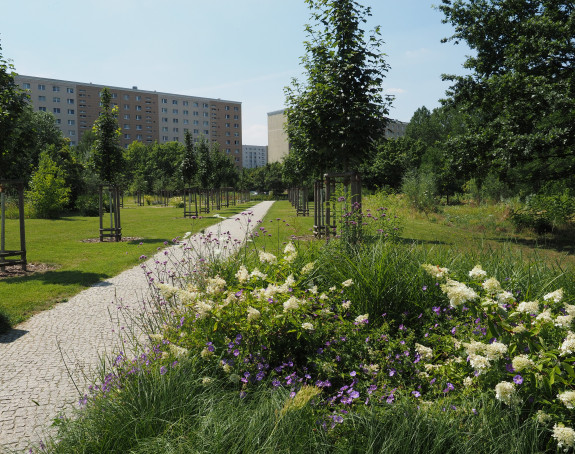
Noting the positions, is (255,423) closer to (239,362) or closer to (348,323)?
(239,362)

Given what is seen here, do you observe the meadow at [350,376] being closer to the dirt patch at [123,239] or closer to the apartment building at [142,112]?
the dirt patch at [123,239]

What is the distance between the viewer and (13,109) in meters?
8.95

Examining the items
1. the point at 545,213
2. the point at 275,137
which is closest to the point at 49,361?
the point at 545,213

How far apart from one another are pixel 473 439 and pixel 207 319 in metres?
2.06

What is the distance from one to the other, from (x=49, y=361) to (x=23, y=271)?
577 centimetres

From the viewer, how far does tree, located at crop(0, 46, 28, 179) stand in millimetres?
8695

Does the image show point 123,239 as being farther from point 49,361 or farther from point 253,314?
point 253,314

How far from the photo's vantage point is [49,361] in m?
4.24

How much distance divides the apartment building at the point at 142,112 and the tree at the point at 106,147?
61.2 m

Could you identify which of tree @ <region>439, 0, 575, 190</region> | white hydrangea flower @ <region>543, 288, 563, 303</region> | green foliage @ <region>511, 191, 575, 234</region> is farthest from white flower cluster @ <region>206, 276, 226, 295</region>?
green foliage @ <region>511, 191, 575, 234</region>

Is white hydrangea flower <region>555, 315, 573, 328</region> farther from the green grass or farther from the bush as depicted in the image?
the bush

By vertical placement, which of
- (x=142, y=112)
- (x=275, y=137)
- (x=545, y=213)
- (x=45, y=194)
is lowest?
(x=545, y=213)

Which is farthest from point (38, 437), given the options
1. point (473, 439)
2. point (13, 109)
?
point (13, 109)

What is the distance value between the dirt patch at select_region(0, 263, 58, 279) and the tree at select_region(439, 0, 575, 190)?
44.4ft
